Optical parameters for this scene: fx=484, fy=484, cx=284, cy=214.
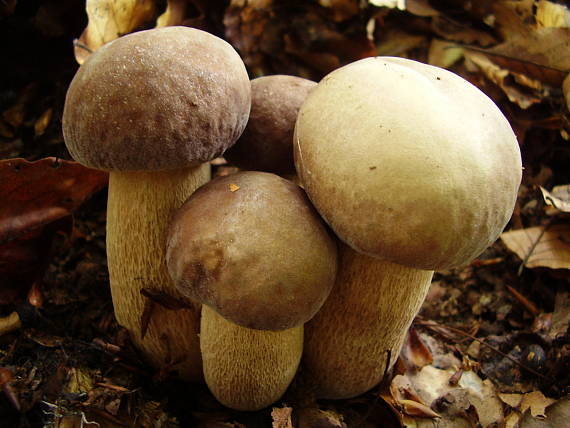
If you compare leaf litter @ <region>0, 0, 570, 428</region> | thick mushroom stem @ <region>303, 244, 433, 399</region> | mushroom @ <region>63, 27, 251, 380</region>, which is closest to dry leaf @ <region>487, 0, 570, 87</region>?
leaf litter @ <region>0, 0, 570, 428</region>

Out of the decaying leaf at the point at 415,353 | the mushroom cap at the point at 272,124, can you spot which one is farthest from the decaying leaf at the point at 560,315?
the mushroom cap at the point at 272,124

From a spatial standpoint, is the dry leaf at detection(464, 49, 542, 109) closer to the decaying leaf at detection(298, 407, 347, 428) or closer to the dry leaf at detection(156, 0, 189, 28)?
the dry leaf at detection(156, 0, 189, 28)

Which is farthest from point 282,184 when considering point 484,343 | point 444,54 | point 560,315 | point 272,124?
point 444,54

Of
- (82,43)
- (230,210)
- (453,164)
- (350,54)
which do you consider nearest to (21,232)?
(82,43)

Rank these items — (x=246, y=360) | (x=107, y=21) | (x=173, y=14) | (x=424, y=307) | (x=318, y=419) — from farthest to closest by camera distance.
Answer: (x=173, y=14) → (x=424, y=307) → (x=107, y=21) → (x=318, y=419) → (x=246, y=360)

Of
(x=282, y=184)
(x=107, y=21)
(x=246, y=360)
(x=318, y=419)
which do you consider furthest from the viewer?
(x=107, y=21)

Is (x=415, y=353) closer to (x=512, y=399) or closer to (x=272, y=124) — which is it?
(x=512, y=399)

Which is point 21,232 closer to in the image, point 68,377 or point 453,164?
point 68,377
